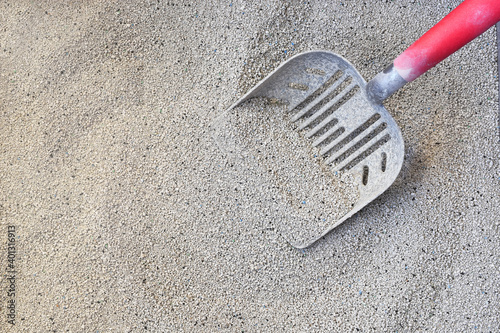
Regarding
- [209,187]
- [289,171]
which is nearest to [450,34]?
[289,171]

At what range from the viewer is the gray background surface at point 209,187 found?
93cm

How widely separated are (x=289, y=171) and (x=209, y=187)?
8.3 inches

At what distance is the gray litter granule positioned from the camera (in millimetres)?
925

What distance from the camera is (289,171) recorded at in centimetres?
95

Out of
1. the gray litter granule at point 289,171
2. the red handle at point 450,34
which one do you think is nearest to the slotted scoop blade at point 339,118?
the gray litter granule at point 289,171

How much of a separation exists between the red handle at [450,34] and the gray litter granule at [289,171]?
0.30m

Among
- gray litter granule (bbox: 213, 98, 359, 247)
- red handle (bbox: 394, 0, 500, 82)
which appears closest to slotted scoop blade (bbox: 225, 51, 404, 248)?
gray litter granule (bbox: 213, 98, 359, 247)

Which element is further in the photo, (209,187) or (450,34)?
(209,187)

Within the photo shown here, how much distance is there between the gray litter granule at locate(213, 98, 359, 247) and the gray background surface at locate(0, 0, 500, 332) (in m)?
0.04

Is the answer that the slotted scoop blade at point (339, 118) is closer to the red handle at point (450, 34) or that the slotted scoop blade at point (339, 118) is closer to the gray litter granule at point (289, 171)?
the gray litter granule at point (289, 171)

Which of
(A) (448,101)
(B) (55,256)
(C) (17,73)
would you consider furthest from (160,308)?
(A) (448,101)

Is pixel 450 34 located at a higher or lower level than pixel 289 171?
higher

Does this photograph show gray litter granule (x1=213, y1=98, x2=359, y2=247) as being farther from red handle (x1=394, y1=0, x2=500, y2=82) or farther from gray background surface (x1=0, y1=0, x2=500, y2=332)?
red handle (x1=394, y1=0, x2=500, y2=82)

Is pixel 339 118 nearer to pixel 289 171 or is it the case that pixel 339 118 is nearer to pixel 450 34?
pixel 289 171
